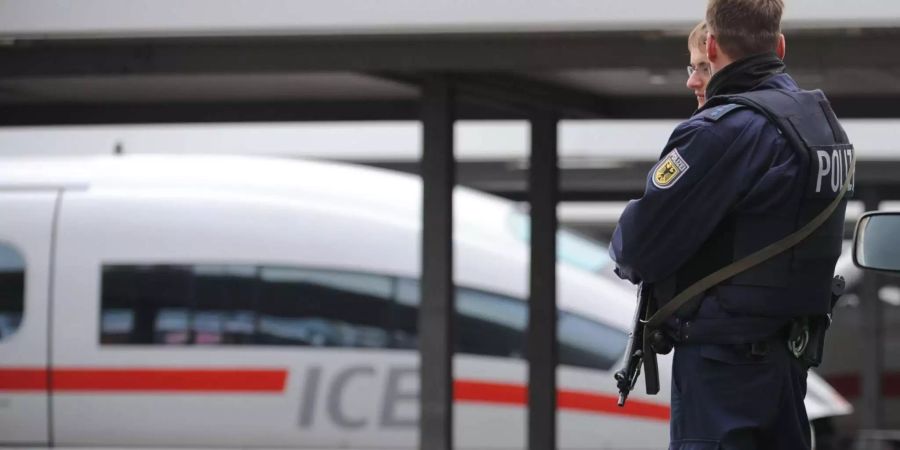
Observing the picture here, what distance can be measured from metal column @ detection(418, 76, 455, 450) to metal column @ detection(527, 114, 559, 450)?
131 centimetres

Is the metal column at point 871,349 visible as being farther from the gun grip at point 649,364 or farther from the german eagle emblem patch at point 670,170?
the german eagle emblem patch at point 670,170

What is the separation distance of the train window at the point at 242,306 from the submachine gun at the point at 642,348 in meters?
8.87

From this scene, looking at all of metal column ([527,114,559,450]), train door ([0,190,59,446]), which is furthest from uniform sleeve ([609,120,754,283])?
train door ([0,190,59,446])

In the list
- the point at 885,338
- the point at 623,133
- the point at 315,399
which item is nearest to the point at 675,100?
the point at 315,399

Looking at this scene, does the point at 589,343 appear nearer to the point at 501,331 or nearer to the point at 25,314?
the point at 501,331

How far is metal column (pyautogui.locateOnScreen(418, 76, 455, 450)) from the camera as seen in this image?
7273mm

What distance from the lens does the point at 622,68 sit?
672 centimetres

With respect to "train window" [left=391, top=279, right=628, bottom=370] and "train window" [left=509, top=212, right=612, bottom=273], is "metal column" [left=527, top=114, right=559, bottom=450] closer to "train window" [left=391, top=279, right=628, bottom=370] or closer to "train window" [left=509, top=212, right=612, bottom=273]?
"train window" [left=391, top=279, right=628, bottom=370]

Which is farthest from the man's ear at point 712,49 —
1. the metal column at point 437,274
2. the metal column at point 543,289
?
the metal column at point 543,289

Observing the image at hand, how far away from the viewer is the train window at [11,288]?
12.3 metres

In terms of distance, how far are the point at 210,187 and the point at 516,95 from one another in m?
4.81

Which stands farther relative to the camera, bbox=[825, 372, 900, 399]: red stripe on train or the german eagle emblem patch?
bbox=[825, 372, 900, 399]: red stripe on train

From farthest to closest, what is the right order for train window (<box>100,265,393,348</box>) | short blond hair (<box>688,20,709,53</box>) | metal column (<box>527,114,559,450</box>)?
train window (<box>100,265,393,348</box>)
metal column (<box>527,114,559,450</box>)
short blond hair (<box>688,20,709,53</box>)

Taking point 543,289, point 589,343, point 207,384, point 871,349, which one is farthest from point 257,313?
point 871,349
